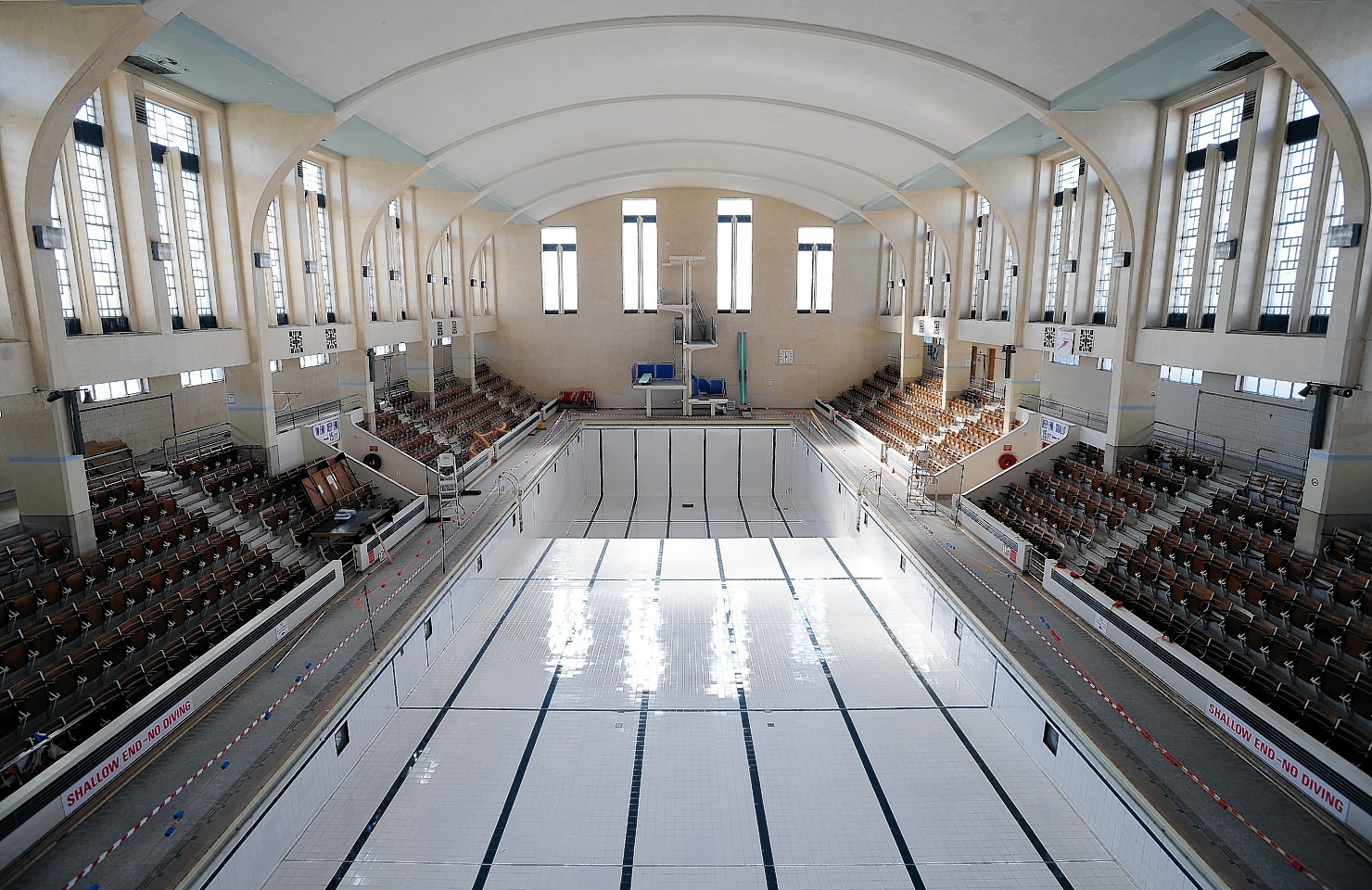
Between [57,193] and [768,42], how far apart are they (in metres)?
10.7

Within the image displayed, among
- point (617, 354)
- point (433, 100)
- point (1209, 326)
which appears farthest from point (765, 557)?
point (617, 354)

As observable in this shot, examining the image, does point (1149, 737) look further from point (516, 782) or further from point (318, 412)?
point (318, 412)

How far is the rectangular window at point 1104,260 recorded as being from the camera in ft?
46.7

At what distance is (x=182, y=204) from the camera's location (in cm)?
1170

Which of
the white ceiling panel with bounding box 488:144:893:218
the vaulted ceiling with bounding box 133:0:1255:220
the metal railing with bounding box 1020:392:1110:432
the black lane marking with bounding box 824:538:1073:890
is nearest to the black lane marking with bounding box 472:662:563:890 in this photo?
the black lane marking with bounding box 824:538:1073:890

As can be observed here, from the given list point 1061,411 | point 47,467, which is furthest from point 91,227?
point 1061,411

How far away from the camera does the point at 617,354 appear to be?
27719mm

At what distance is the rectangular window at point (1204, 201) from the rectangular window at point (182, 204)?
52.8ft

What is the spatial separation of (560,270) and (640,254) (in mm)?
3091

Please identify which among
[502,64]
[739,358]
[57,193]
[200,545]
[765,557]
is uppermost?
[502,64]

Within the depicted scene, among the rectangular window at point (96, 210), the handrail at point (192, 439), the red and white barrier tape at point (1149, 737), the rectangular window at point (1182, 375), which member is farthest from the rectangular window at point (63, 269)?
the rectangular window at point (1182, 375)

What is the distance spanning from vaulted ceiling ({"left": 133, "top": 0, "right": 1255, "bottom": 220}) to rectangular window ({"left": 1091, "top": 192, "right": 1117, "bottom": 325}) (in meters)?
1.91

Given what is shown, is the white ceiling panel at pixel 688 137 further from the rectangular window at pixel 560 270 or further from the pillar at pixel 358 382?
the rectangular window at pixel 560 270

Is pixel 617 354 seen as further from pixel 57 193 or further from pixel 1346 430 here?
pixel 1346 430
